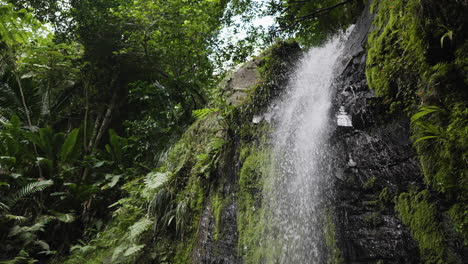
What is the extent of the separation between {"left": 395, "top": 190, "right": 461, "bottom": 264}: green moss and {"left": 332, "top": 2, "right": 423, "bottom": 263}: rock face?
66mm

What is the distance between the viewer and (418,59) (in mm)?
2412

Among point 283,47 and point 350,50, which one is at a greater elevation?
point 283,47

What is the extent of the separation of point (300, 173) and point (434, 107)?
5.11ft

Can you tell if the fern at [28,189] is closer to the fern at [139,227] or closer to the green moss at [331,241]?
the fern at [139,227]

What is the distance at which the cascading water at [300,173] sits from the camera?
285cm

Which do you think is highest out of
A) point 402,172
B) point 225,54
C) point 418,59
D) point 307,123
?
point 225,54

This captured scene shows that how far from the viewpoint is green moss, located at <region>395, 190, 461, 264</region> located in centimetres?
186

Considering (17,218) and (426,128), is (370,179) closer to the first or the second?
(426,128)

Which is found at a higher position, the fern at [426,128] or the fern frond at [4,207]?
the fern frond at [4,207]

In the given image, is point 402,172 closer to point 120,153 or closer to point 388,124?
point 388,124

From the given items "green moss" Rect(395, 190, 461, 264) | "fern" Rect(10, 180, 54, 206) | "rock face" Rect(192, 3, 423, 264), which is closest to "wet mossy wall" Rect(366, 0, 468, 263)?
"green moss" Rect(395, 190, 461, 264)

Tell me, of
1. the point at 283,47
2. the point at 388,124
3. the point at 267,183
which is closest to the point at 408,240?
the point at 388,124

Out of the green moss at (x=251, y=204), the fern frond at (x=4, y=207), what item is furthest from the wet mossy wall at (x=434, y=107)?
the fern frond at (x=4, y=207)

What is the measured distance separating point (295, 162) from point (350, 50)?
64.5 inches
